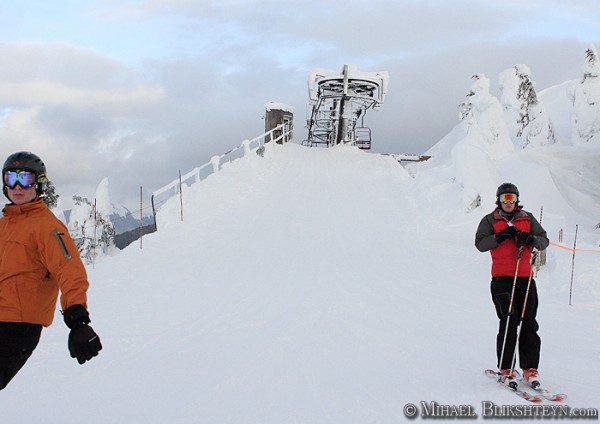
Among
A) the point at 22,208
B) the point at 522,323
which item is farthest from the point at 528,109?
the point at 22,208

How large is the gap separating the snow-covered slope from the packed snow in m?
0.03

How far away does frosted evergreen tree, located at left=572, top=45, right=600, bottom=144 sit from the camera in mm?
41438

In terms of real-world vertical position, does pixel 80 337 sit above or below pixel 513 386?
above

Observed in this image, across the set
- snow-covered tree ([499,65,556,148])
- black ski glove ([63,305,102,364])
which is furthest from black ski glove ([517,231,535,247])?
snow-covered tree ([499,65,556,148])

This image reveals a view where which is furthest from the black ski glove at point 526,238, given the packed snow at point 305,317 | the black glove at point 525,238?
the packed snow at point 305,317

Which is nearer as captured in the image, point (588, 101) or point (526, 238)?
point (526, 238)

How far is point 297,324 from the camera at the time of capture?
22.5 ft

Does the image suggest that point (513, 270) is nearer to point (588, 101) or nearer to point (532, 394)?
point (532, 394)

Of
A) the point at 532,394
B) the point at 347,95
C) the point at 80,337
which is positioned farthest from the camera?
the point at 347,95

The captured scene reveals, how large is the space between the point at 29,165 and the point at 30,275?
68 centimetres

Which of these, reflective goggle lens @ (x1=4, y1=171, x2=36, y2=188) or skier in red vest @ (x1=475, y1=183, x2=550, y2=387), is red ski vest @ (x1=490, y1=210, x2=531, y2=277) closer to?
skier in red vest @ (x1=475, y1=183, x2=550, y2=387)

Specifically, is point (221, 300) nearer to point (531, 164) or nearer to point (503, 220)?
point (503, 220)

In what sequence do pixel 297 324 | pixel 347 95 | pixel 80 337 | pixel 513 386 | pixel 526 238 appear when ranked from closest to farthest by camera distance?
pixel 80 337
pixel 513 386
pixel 526 238
pixel 297 324
pixel 347 95

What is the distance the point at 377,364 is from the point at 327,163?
22.2 metres
